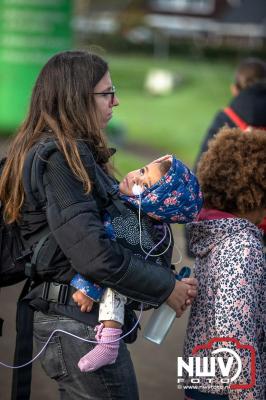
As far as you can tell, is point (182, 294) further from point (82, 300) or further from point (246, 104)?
point (246, 104)

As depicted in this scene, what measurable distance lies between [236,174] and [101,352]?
0.86m

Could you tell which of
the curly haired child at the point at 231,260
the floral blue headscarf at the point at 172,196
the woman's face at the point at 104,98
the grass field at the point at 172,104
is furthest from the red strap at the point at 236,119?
the grass field at the point at 172,104

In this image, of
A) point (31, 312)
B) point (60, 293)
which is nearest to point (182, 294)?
point (60, 293)

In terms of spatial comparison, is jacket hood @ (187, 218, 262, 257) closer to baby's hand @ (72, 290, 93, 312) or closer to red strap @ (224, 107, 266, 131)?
baby's hand @ (72, 290, 93, 312)

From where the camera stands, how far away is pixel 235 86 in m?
7.21

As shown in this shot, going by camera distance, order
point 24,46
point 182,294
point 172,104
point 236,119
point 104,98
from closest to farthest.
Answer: point 182,294 < point 104,98 < point 236,119 < point 24,46 < point 172,104

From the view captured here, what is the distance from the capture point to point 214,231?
342 centimetres

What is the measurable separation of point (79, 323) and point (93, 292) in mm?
139

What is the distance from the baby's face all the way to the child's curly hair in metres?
0.30

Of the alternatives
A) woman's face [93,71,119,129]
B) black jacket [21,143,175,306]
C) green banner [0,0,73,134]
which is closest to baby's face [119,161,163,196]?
black jacket [21,143,175,306]

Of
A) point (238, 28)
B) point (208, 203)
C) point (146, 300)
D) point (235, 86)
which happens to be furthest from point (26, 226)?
point (238, 28)

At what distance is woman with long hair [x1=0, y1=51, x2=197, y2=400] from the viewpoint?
3.05 m

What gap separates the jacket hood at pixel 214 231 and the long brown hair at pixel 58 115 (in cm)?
49

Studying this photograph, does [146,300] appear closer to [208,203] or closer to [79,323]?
[79,323]
